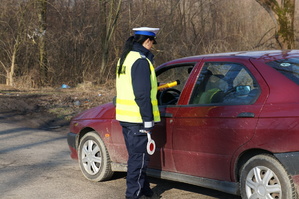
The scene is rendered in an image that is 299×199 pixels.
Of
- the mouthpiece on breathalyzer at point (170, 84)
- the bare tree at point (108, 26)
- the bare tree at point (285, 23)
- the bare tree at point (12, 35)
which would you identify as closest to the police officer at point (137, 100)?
the mouthpiece on breathalyzer at point (170, 84)

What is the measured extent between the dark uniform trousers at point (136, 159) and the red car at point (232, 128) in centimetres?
36

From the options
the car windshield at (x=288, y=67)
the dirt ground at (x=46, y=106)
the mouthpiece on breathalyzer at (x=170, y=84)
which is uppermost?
the car windshield at (x=288, y=67)

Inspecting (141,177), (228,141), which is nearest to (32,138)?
(141,177)

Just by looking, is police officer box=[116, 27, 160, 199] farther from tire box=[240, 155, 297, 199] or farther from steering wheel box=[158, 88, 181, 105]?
tire box=[240, 155, 297, 199]

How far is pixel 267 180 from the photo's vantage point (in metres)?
4.89

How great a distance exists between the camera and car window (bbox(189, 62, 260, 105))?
17.3ft

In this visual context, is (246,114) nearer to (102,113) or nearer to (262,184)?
(262,184)

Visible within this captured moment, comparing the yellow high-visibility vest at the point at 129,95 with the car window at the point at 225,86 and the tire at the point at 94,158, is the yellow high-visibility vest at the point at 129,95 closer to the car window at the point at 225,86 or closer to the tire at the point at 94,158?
the car window at the point at 225,86

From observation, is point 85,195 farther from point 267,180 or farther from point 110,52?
point 110,52

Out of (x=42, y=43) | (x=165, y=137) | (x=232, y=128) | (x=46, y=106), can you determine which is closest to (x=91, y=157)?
(x=165, y=137)

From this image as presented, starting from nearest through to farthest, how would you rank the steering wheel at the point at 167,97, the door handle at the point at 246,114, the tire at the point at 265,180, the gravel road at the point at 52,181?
1. the tire at the point at 265,180
2. the door handle at the point at 246,114
3. the gravel road at the point at 52,181
4. the steering wheel at the point at 167,97

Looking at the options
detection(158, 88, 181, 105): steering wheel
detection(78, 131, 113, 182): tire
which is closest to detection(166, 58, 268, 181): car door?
detection(158, 88, 181, 105): steering wheel

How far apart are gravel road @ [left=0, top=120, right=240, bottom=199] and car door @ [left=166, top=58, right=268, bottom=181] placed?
0.77 metres

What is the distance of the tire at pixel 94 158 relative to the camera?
672 centimetres
